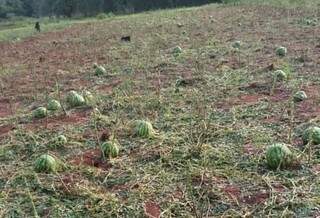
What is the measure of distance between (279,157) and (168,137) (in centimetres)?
161

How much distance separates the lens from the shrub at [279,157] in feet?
18.7

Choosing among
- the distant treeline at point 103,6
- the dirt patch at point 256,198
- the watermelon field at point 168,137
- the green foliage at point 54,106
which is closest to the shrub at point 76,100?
the watermelon field at point 168,137

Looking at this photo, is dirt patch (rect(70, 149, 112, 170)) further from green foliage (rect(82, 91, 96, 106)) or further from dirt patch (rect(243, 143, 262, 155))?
green foliage (rect(82, 91, 96, 106))

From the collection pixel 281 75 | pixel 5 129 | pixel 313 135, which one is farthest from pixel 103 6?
pixel 313 135

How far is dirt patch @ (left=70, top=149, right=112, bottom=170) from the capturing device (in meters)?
6.20

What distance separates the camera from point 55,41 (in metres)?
21.7

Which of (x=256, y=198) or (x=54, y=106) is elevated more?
(x=256, y=198)

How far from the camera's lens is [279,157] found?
5.70m

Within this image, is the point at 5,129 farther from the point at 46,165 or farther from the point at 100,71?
the point at 100,71

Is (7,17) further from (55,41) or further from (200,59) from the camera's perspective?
(200,59)

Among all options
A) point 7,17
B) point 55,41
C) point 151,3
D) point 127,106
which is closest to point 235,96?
point 127,106

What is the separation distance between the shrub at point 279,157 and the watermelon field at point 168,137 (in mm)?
Answer: 10

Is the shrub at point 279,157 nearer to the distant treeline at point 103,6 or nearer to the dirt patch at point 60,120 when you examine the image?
the dirt patch at point 60,120

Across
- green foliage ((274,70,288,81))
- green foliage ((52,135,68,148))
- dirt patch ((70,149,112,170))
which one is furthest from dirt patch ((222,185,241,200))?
green foliage ((274,70,288,81))
